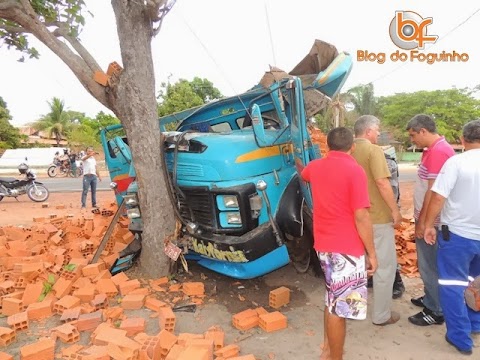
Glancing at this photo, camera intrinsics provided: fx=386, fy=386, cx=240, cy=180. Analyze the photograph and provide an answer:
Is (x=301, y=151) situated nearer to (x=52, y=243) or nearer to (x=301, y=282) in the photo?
(x=301, y=282)

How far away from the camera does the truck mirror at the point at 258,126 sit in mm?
3697

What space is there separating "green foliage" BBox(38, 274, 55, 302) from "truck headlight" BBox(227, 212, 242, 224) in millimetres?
2292

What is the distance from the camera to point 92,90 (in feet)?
14.7

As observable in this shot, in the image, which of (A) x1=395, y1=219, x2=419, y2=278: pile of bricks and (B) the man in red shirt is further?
(A) x1=395, y1=219, x2=419, y2=278: pile of bricks

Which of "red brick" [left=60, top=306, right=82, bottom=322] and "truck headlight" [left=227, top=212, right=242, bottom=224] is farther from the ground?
"truck headlight" [left=227, top=212, right=242, bottom=224]

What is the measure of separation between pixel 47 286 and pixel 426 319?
4.03m

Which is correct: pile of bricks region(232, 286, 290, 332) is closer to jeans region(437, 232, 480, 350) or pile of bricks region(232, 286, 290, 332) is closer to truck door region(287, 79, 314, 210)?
truck door region(287, 79, 314, 210)

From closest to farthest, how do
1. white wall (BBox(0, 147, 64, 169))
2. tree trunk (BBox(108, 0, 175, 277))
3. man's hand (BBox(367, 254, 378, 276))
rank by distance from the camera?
man's hand (BBox(367, 254, 378, 276)), tree trunk (BBox(108, 0, 175, 277)), white wall (BBox(0, 147, 64, 169))

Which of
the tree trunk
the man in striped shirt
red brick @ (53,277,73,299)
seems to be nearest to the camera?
the man in striped shirt

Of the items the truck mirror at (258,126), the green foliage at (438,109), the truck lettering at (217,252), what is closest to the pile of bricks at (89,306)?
the truck lettering at (217,252)

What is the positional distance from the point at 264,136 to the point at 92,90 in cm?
215

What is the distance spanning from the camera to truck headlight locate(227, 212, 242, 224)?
3.64m

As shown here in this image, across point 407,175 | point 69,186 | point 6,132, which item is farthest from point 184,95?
point 6,132

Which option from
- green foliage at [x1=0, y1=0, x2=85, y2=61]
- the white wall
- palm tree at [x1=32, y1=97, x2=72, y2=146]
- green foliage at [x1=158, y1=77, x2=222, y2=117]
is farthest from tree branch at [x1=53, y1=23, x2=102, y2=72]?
palm tree at [x1=32, y1=97, x2=72, y2=146]
